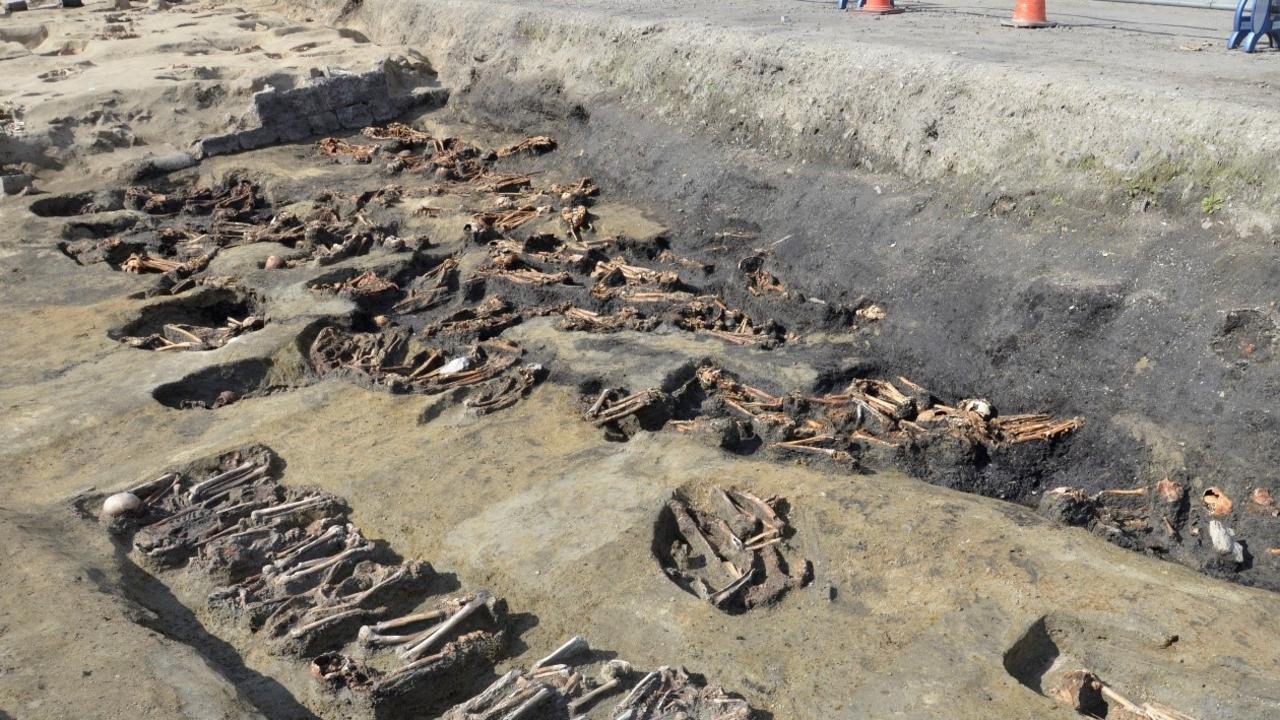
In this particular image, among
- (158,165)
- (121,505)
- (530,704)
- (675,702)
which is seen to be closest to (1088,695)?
(675,702)

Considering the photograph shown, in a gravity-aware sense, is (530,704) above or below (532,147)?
below

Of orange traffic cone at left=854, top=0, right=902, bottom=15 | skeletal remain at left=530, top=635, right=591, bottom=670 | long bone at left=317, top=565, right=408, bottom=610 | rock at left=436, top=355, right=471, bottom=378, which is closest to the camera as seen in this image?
skeletal remain at left=530, top=635, right=591, bottom=670

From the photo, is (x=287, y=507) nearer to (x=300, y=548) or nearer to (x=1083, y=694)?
(x=300, y=548)

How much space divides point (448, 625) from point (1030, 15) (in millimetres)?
8468

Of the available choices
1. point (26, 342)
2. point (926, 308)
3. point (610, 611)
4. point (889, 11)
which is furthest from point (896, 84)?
point (26, 342)

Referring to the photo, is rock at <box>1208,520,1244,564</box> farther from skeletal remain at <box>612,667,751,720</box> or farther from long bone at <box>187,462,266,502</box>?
long bone at <box>187,462,266,502</box>

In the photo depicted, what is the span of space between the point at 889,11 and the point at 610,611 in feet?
29.9

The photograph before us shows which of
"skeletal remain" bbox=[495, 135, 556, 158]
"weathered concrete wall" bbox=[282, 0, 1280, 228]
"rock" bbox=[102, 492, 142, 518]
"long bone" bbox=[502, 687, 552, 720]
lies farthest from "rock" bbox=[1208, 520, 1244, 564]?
"skeletal remain" bbox=[495, 135, 556, 158]

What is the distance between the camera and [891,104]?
8.72m

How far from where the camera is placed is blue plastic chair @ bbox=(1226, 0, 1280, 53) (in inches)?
323

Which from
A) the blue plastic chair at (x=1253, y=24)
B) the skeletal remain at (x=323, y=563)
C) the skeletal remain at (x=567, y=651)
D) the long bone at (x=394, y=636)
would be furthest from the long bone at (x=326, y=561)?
the blue plastic chair at (x=1253, y=24)

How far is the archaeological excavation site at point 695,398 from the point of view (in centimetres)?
457

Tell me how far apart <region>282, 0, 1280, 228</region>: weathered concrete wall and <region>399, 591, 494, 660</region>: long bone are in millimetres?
4794

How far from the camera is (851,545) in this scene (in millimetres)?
5234
